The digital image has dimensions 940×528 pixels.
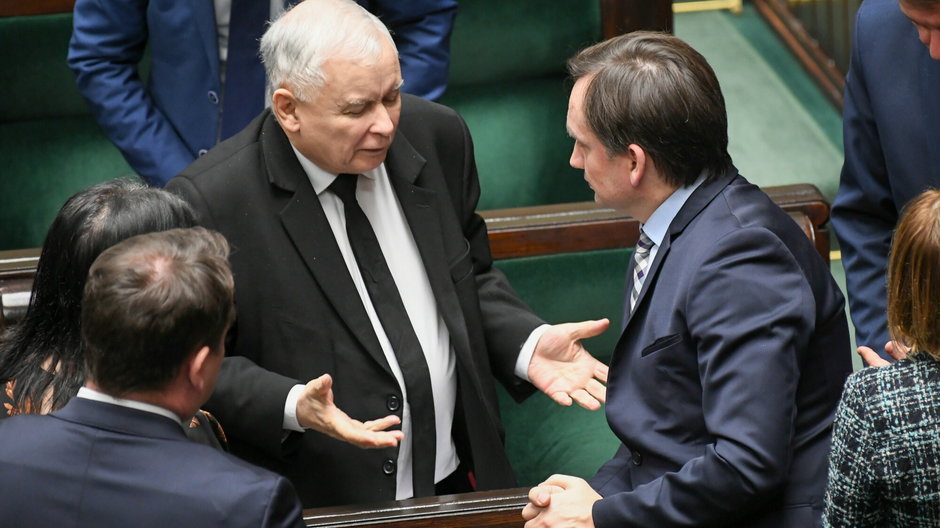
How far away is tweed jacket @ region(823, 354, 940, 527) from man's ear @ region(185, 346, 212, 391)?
824 millimetres

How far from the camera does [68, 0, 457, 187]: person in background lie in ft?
8.98

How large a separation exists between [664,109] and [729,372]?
1.38ft

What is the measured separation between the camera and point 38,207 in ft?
12.3

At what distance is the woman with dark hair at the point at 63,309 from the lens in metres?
1.73

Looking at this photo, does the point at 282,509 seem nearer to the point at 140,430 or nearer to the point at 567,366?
the point at 140,430

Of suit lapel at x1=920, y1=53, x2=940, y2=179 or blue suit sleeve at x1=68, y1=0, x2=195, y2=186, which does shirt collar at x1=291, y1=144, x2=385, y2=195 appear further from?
suit lapel at x1=920, y1=53, x2=940, y2=179

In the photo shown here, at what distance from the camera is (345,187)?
86.9 inches

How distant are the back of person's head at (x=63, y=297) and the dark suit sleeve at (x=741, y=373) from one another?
0.84 m

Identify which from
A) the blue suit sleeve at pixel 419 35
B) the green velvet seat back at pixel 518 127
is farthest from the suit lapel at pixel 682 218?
the green velvet seat back at pixel 518 127

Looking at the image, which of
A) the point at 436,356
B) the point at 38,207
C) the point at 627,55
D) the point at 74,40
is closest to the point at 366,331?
the point at 436,356

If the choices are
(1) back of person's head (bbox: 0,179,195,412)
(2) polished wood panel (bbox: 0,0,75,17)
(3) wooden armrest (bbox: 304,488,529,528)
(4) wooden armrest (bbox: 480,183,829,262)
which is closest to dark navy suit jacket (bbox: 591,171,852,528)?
(3) wooden armrest (bbox: 304,488,529,528)

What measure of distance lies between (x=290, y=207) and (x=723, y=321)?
856mm

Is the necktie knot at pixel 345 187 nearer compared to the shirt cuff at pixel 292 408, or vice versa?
the shirt cuff at pixel 292 408

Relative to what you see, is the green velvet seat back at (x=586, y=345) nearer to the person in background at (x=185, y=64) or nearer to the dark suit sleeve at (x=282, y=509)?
the person in background at (x=185, y=64)
